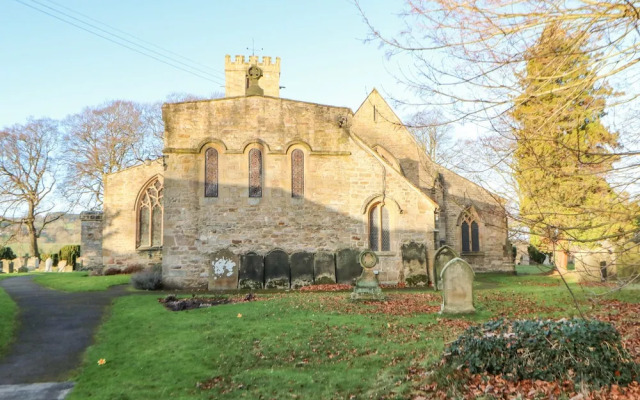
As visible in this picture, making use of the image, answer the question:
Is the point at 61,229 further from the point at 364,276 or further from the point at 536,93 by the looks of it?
the point at 536,93

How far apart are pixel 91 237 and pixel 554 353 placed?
26708 mm

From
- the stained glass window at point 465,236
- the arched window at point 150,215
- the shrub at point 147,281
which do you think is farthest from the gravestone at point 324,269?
the arched window at point 150,215

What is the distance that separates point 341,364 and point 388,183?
12761 millimetres

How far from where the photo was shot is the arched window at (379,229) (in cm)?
1945

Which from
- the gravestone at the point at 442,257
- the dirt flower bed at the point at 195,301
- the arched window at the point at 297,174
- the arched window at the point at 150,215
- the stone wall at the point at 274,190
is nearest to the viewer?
the dirt flower bed at the point at 195,301

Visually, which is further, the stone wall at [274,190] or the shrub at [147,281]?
the stone wall at [274,190]

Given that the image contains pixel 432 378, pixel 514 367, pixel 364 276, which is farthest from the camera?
pixel 364 276

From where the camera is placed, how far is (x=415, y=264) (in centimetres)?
1864

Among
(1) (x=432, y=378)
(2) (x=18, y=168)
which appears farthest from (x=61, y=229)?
(1) (x=432, y=378)

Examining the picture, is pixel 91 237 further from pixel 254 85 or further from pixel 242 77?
pixel 242 77

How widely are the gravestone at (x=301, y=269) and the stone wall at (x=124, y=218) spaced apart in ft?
33.3

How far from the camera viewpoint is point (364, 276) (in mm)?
14094

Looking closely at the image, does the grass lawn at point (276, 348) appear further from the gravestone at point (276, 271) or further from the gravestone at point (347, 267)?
the gravestone at point (347, 267)

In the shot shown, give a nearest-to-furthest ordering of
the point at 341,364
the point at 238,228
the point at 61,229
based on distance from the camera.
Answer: the point at 341,364
the point at 238,228
the point at 61,229
